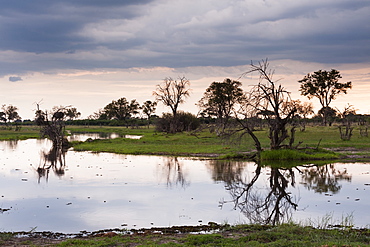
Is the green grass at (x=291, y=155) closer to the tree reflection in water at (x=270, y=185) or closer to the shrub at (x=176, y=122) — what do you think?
the tree reflection in water at (x=270, y=185)

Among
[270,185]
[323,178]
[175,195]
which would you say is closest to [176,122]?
[323,178]

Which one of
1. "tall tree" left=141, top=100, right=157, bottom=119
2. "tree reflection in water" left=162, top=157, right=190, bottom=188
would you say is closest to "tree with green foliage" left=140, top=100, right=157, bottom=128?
"tall tree" left=141, top=100, right=157, bottom=119

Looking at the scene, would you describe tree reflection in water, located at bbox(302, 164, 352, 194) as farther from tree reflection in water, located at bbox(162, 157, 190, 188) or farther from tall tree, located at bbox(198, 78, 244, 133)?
tall tree, located at bbox(198, 78, 244, 133)

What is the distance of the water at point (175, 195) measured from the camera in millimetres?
14133

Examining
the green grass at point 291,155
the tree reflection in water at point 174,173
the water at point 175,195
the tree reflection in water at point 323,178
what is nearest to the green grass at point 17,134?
the water at point 175,195

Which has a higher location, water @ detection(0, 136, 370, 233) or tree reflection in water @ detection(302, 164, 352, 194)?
tree reflection in water @ detection(302, 164, 352, 194)

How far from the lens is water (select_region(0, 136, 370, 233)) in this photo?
14133 millimetres

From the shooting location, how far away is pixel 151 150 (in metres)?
42.8

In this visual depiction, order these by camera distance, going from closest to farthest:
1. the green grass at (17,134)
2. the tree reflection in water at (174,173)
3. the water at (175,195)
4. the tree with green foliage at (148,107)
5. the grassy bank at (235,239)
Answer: the grassy bank at (235,239)
the water at (175,195)
the tree reflection in water at (174,173)
the green grass at (17,134)
the tree with green foliage at (148,107)

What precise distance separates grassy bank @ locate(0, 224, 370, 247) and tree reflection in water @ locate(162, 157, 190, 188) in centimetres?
991

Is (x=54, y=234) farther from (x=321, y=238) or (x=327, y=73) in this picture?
(x=327, y=73)

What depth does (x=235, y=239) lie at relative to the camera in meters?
10.5

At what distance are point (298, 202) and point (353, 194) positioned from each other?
10.3 ft

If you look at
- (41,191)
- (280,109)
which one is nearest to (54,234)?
(41,191)
